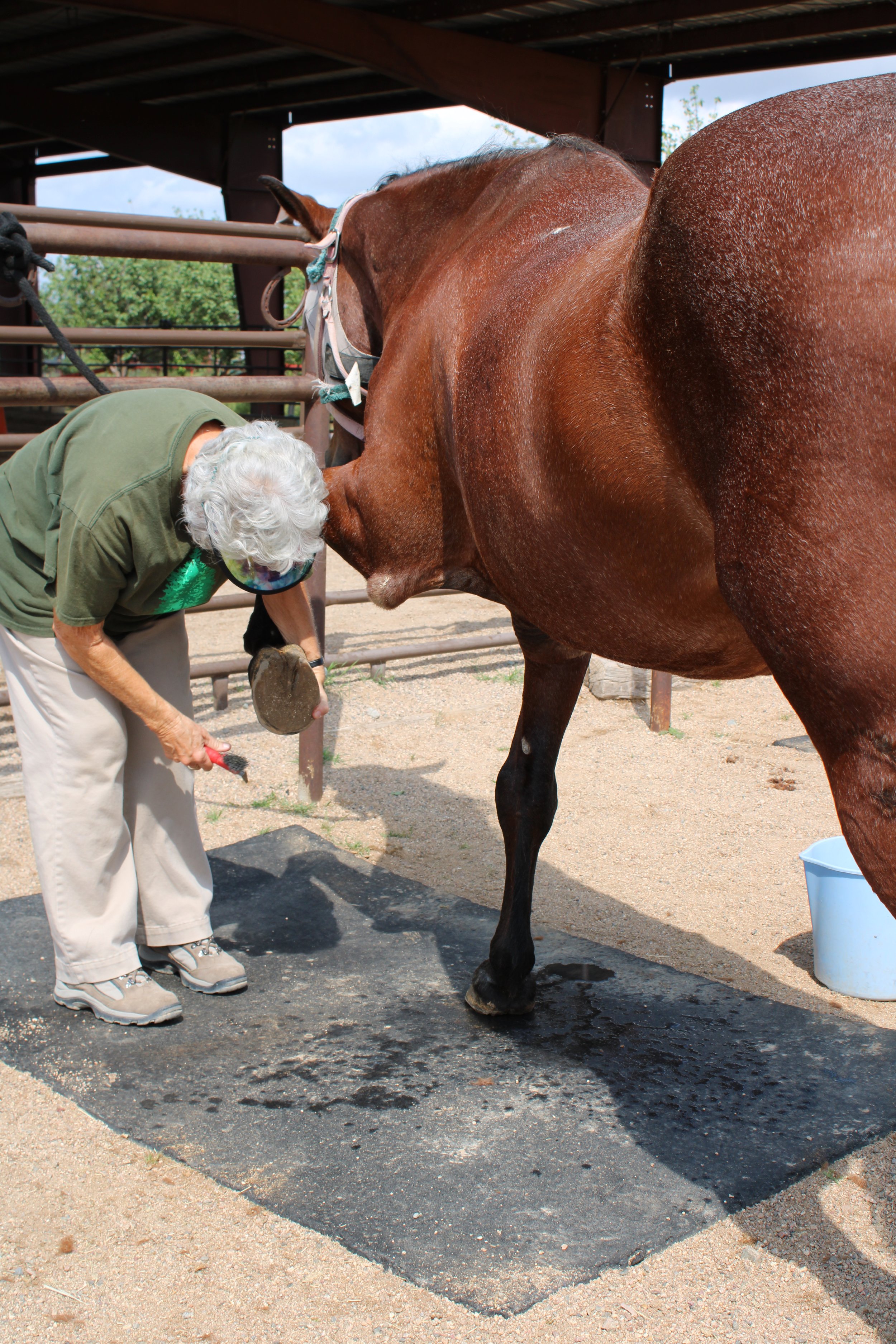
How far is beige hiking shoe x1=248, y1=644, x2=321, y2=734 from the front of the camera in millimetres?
2514

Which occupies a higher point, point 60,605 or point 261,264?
point 261,264

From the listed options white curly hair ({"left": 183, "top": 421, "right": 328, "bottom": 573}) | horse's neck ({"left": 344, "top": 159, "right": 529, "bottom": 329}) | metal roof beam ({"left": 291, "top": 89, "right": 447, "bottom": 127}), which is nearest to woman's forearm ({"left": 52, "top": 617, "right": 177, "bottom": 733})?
white curly hair ({"left": 183, "top": 421, "right": 328, "bottom": 573})

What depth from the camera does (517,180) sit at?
2.15 m

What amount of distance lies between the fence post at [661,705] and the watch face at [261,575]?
3112mm

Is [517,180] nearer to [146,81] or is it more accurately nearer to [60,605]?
[60,605]

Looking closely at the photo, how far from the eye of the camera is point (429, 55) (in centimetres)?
701

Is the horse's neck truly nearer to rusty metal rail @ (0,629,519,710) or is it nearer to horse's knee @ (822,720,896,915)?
horse's knee @ (822,720,896,915)

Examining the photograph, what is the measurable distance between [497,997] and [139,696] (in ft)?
3.57

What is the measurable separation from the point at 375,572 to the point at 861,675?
4.33 ft

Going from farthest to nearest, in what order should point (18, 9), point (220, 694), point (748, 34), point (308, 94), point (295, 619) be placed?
Result: point (308, 94), point (18, 9), point (748, 34), point (220, 694), point (295, 619)

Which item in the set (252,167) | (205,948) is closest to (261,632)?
(205,948)

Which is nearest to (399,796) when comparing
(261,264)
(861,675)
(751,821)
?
(751,821)

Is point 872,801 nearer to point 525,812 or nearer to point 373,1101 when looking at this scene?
point 373,1101

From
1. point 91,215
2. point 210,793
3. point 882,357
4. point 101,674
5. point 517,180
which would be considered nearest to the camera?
point 882,357
